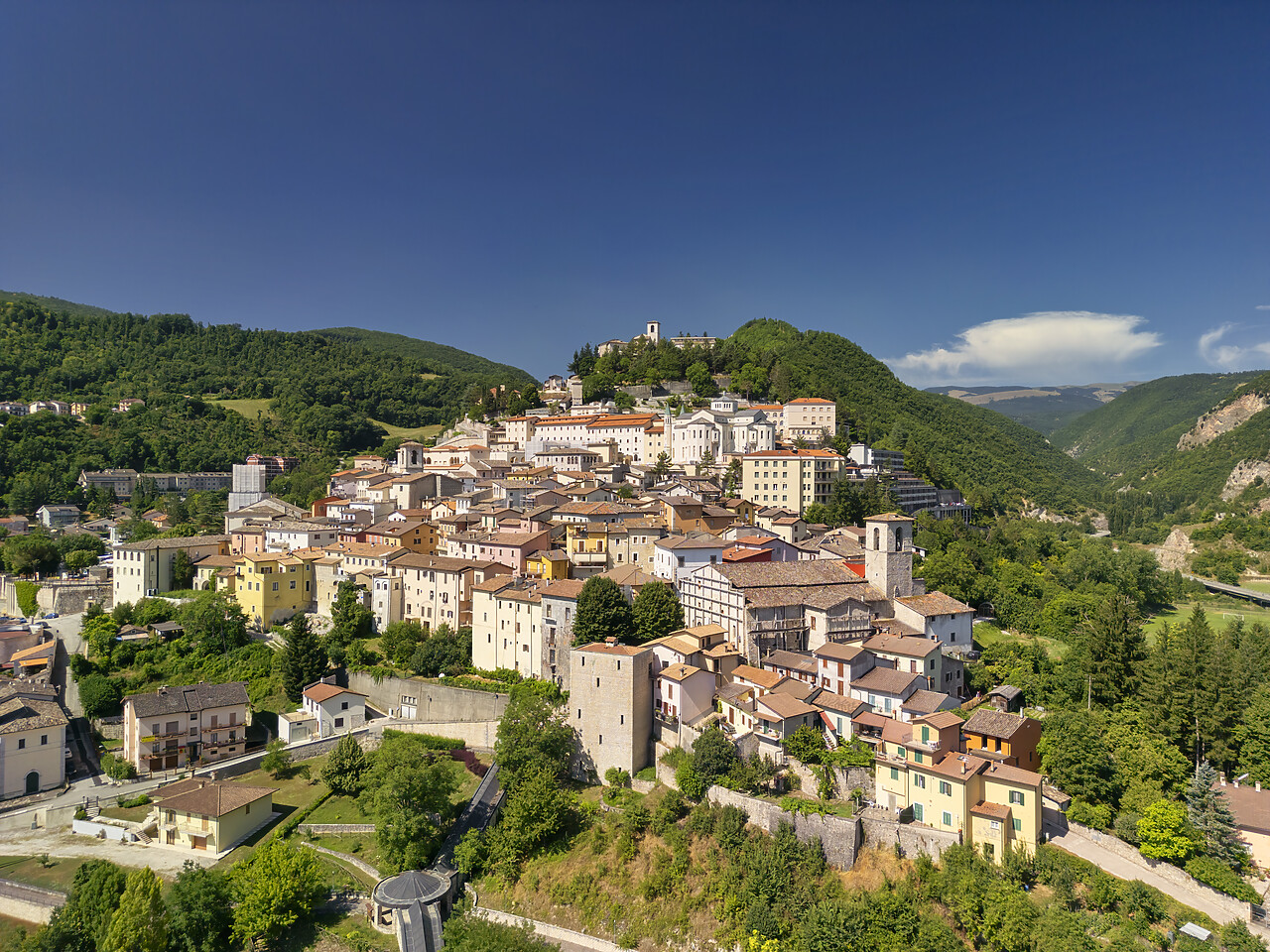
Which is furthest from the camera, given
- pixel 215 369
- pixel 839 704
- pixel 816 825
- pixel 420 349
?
pixel 420 349

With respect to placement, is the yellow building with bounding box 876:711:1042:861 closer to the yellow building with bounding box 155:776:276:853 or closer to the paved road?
the paved road

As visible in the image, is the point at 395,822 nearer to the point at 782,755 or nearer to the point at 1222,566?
the point at 782,755

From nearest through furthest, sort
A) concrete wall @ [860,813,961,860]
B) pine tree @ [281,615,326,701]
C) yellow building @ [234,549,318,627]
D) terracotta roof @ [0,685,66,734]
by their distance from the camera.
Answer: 1. concrete wall @ [860,813,961,860]
2. terracotta roof @ [0,685,66,734]
3. pine tree @ [281,615,326,701]
4. yellow building @ [234,549,318,627]

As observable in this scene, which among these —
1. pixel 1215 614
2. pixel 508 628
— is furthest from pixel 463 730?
pixel 1215 614

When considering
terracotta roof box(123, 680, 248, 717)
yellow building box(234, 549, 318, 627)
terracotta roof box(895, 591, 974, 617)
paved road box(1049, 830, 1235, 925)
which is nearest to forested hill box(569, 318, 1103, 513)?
terracotta roof box(895, 591, 974, 617)

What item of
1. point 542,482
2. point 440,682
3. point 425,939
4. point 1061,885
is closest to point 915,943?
point 1061,885

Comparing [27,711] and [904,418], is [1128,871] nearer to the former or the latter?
[27,711]

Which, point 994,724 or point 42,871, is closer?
point 994,724
